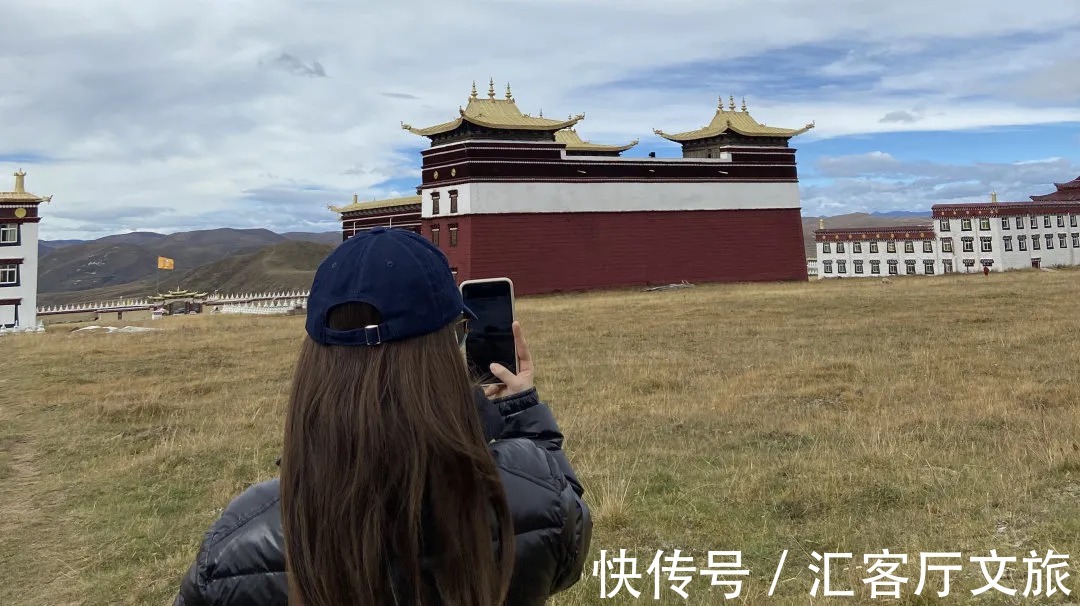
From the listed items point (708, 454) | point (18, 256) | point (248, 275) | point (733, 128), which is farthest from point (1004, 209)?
point (248, 275)

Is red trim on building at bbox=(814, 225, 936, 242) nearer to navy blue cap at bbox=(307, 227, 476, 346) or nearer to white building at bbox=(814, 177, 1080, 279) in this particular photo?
white building at bbox=(814, 177, 1080, 279)

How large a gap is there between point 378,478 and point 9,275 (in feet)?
137

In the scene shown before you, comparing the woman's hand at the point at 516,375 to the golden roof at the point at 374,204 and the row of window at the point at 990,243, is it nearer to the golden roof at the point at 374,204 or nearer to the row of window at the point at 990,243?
the golden roof at the point at 374,204

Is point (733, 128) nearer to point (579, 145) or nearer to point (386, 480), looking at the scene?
point (579, 145)

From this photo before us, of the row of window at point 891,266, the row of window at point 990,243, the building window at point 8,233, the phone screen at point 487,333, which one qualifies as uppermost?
the building window at point 8,233

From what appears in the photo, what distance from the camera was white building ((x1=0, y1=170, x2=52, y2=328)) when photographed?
34.8 m

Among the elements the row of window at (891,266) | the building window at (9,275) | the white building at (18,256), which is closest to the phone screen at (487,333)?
the white building at (18,256)

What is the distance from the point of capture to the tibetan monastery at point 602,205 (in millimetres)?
33500

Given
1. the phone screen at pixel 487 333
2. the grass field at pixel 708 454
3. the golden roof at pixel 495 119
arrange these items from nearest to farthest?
the phone screen at pixel 487 333 < the grass field at pixel 708 454 < the golden roof at pixel 495 119

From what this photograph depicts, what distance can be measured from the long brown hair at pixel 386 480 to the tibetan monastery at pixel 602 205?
3191cm

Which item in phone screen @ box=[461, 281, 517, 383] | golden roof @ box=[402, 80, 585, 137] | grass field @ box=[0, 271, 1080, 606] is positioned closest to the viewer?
phone screen @ box=[461, 281, 517, 383]

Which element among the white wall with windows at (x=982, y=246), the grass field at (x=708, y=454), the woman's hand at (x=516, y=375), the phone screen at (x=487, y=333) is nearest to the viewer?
the woman's hand at (x=516, y=375)

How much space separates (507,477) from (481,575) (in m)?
0.18

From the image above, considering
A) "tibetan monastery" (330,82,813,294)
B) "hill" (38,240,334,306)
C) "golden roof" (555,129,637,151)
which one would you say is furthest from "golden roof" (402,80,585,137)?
"hill" (38,240,334,306)
